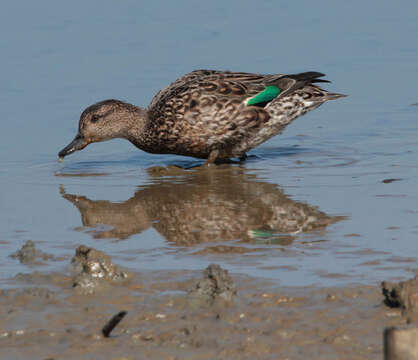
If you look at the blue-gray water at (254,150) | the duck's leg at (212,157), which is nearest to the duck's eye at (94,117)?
the blue-gray water at (254,150)

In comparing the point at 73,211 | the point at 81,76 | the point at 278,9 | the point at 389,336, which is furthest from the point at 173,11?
the point at 389,336

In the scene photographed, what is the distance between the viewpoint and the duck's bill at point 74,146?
9.80m

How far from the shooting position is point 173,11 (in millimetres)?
17453

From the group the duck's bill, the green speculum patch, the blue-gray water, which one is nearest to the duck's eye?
the duck's bill

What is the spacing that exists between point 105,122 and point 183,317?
571cm

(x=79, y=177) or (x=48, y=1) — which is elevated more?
(x=48, y=1)

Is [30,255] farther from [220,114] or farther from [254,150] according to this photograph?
[254,150]

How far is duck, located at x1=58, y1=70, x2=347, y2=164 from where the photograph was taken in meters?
9.84

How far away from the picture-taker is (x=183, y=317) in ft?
15.9

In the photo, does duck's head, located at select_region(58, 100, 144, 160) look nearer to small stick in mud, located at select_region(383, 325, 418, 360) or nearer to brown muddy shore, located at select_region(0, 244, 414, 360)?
brown muddy shore, located at select_region(0, 244, 414, 360)

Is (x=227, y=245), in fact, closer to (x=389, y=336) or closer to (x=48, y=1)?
(x=389, y=336)

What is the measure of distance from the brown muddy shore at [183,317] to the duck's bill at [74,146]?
4.24 meters

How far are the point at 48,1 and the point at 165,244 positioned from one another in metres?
13.3

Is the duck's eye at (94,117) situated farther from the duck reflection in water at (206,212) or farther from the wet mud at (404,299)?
the wet mud at (404,299)
